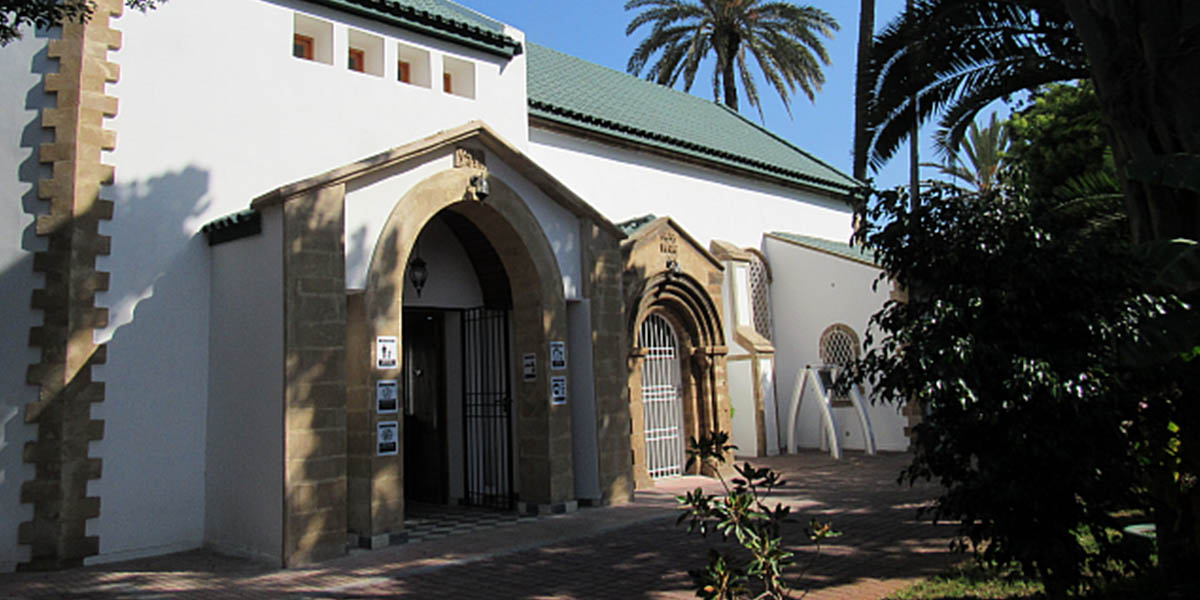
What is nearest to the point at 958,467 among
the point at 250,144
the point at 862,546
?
the point at 862,546

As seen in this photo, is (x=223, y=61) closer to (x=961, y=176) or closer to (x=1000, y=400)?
(x=1000, y=400)

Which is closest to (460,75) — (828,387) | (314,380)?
(314,380)

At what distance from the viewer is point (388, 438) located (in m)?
9.21

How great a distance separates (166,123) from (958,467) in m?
9.36

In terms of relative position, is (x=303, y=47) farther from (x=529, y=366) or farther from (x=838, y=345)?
(x=838, y=345)

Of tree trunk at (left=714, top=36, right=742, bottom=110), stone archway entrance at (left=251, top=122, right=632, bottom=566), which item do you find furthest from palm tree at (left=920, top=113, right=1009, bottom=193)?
stone archway entrance at (left=251, top=122, right=632, bottom=566)

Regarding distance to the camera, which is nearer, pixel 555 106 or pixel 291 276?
pixel 291 276

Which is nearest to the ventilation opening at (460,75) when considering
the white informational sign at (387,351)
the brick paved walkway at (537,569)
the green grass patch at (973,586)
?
the white informational sign at (387,351)

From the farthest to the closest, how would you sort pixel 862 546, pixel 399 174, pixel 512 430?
pixel 512 430
pixel 399 174
pixel 862 546

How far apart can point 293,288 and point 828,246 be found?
51.4 ft

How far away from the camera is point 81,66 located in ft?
29.7

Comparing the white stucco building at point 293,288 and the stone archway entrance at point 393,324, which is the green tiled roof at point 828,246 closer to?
the white stucco building at point 293,288

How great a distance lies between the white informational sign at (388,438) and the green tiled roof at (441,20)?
5942mm

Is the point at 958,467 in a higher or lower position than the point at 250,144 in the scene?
lower
